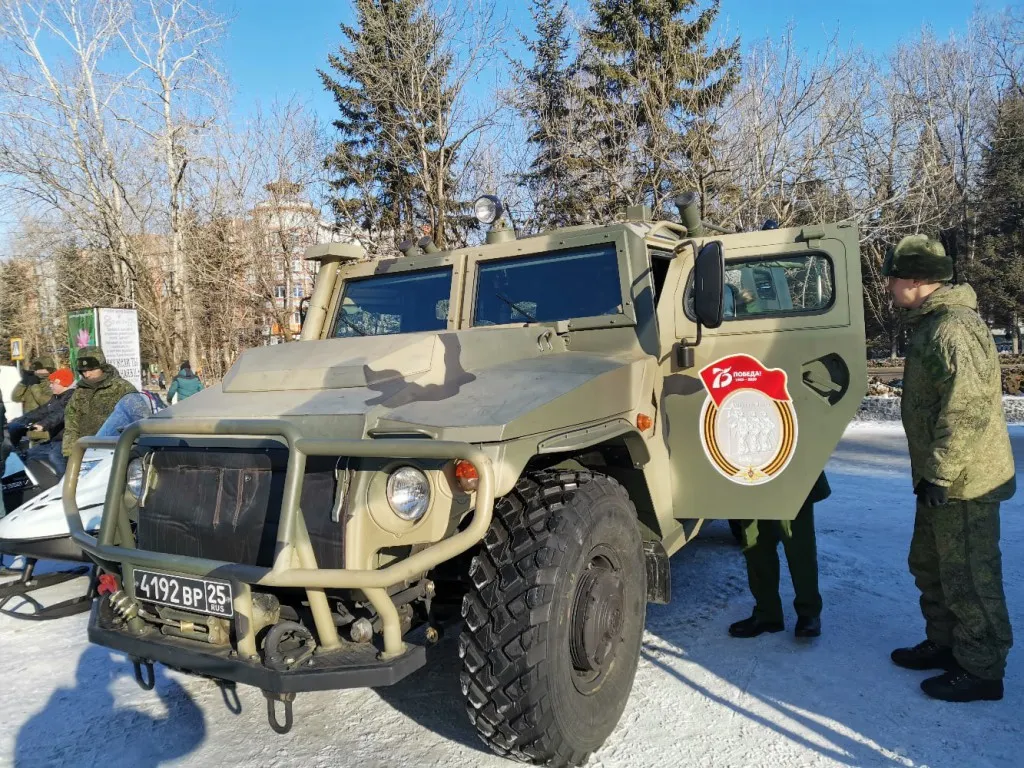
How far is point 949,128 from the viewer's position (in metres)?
28.1

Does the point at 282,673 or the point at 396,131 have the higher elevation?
the point at 396,131

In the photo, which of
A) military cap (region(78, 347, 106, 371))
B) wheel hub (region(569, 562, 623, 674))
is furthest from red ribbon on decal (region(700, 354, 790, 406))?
military cap (region(78, 347, 106, 371))

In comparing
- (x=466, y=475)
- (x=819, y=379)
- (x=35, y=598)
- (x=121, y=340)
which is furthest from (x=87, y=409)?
(x=121, y=340)

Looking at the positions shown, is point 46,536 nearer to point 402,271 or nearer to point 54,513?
point 54,513

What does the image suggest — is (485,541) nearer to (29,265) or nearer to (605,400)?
(605,400)

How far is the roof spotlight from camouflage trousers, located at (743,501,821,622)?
7.58ft

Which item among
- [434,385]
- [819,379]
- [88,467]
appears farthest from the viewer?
[88,467]

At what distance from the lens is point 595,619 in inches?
108

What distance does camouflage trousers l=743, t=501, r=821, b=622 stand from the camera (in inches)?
151

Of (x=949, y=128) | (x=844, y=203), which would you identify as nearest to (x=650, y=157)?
(x=844, y=203)

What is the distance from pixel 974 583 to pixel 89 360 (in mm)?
6188

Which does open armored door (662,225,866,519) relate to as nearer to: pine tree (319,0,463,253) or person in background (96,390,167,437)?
person in background (96,390,167,437)

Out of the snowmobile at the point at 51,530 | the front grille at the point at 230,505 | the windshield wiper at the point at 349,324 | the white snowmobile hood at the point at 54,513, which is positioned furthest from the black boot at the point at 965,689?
the white snowmobile hood at the point at 54,513

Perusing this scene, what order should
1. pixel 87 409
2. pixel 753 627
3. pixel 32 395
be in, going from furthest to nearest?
pixel 32 395, pixel 87 409, pixel 753 627
